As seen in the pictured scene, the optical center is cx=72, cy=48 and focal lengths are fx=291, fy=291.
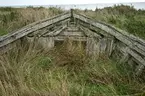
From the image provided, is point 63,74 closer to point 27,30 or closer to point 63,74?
point 63,74

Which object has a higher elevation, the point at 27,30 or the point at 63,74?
the point at 27,30

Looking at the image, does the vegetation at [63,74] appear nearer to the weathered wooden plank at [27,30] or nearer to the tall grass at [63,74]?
the tall grass at [63,74]

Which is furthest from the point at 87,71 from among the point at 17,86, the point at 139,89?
the point at 17,86

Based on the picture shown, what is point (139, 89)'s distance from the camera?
20.2 ft

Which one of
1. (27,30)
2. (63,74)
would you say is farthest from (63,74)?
(27,30)

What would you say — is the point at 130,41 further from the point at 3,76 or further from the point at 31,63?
the point at 3,76

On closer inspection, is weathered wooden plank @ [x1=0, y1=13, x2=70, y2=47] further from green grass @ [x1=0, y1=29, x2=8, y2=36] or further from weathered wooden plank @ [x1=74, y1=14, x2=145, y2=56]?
green grass @ [x1=0, y1=29, x2=8, y2=36]

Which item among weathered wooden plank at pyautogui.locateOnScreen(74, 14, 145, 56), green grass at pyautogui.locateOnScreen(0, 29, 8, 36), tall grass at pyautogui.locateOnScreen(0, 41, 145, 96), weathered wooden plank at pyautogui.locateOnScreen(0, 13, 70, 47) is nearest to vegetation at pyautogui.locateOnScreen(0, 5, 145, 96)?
tall grass at pyautogui.locateOnScreen(0, 41, 145, 96)

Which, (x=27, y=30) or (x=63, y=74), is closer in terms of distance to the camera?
(x=63, y=74)

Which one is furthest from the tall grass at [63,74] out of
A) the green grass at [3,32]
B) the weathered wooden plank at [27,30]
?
the green grass at [3,32]

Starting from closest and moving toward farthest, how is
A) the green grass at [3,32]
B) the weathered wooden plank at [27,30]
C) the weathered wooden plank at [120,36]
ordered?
1. the weathered wooden plank at [120,36]
2. the weathered wooden plank at [27,30]
3. the green grass at [3,32]

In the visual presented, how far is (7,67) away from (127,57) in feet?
11.0

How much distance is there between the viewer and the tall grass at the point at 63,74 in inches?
228

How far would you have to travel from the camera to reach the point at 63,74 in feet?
24.5
